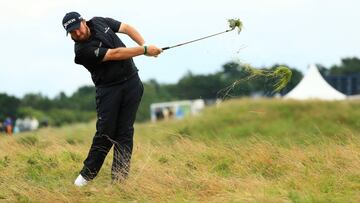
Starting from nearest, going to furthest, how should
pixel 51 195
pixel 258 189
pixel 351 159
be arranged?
pixel 258 189 → pixel 51 195 → pixel 351 159

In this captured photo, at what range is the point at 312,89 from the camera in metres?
29.9

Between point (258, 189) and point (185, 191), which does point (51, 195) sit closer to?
point (185, 191)

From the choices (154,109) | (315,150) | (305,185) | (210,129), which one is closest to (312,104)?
(210,129)

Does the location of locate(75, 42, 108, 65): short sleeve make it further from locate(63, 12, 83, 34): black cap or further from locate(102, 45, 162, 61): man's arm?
locate(63, 12, 83, 34): black cap

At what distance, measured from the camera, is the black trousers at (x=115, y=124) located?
7.93m

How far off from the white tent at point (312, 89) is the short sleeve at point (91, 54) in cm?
2249

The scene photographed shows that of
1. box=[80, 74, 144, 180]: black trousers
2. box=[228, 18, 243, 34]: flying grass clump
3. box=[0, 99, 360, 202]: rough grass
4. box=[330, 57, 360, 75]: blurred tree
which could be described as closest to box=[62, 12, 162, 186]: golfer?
box=[80, 74, 144, 180]: black trousers

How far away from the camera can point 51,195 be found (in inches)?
284

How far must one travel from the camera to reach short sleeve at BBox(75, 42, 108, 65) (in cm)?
766

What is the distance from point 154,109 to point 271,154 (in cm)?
6045

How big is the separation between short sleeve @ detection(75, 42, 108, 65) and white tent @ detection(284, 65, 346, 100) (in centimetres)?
2249

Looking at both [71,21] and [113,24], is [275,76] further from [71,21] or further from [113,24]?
[71,21]

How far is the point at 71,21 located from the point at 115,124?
127 centimetres

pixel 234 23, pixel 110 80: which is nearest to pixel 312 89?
pixel 234 23
